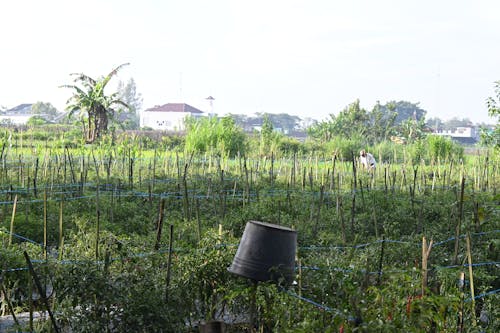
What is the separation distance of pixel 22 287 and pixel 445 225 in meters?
3.97

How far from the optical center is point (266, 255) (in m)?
3.35

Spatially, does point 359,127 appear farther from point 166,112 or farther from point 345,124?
point 166,112

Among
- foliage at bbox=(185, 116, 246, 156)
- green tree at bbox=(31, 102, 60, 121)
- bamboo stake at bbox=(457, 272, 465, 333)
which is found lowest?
bamboo stake at bbox=(457, 272, 465, 333)

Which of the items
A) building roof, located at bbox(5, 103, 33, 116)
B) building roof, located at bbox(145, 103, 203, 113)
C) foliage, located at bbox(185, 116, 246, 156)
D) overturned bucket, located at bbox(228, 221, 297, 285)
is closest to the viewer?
overturned bucket, located at bbox(228, 221, 297, 285)

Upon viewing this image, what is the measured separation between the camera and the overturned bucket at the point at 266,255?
334 cm

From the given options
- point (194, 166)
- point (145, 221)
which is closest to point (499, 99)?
point (194, 166)

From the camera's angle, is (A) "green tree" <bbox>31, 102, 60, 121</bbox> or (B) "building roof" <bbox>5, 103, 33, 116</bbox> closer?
(A) "green tree" <bbox>31, 102, 60, 121</bbox>

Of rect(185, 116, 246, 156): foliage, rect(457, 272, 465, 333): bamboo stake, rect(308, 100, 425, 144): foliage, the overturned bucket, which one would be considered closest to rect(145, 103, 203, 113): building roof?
rect(308, 100, 425, 144): foliage

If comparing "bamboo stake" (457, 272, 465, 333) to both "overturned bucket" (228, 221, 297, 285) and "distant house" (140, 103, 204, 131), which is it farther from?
"distant house" (140, 103, 204, 131)

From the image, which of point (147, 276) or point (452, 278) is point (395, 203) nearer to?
point (452, 278)

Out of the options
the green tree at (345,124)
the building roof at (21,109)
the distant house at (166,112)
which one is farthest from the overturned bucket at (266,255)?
the building roof at (21,109)

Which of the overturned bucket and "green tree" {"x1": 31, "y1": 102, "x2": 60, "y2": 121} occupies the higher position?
"green tree" {"x1": 31, "y1": 102, "x2": 60, "y2": 121}

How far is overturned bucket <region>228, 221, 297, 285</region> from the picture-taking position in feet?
11.0

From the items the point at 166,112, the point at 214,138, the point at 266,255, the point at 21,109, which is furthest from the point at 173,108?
the point at 266,255
